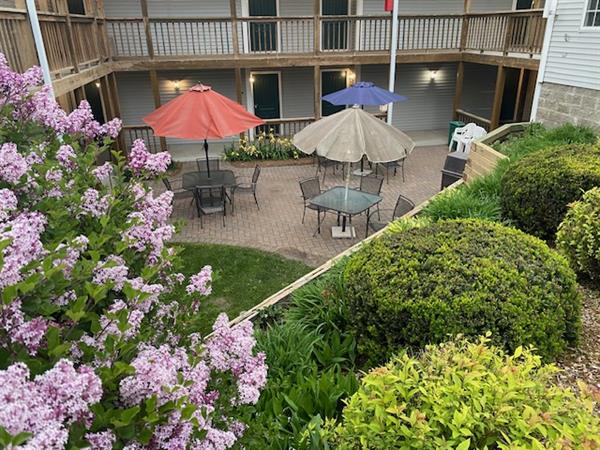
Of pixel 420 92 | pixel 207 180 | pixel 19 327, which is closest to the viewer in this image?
pixel 19 327

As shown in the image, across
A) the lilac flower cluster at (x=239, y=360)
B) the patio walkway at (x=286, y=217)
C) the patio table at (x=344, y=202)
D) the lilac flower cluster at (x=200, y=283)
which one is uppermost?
the lilac flower cluster at (x=200, y=283)

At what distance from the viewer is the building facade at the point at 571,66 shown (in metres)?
9.32

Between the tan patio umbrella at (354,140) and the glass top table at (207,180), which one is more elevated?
the tan patio umbrella at (354,140)

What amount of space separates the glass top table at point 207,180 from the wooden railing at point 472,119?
864cm

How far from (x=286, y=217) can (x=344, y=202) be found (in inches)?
63.3

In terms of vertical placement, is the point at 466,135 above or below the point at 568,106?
below

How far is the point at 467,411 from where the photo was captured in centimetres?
221

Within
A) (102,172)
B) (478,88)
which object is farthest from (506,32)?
(102,172)

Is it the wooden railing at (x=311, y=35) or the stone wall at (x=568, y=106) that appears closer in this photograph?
the stone wall at (x=568, y=106)

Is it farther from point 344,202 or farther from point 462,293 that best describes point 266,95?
point 462,293

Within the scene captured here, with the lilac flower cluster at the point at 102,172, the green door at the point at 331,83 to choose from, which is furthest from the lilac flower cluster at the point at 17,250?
the green door at the point at 331,83

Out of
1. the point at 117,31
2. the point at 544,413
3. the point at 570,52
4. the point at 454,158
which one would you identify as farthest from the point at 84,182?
the point at 117,31

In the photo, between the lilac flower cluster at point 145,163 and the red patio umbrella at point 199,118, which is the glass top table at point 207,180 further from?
the lilac flower cluster at point 145,163

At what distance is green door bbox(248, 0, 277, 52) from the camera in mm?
15336
